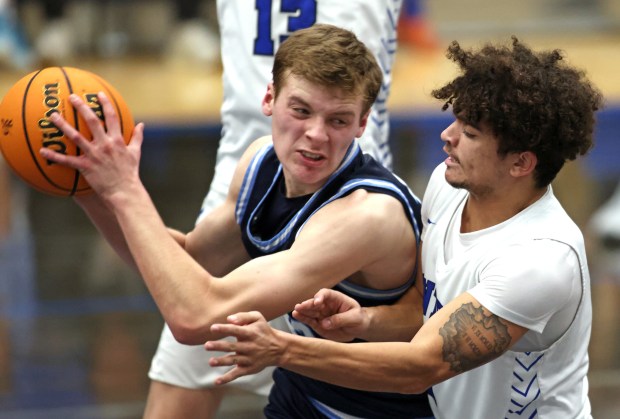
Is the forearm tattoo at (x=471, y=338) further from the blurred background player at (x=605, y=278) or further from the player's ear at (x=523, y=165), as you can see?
the blurred background player at (x=605, y=278)

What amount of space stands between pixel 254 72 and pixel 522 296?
1.68 metres

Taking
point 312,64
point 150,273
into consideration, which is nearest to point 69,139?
point 150,273

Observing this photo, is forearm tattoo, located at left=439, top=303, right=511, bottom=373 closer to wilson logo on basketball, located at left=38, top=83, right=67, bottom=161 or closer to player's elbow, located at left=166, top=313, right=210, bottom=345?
player's elbow, located at left=166, top=313, right=210, bottom=345

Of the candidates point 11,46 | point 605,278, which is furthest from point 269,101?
point 11,46

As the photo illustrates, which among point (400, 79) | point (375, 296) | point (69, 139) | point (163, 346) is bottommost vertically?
point (400, 79)

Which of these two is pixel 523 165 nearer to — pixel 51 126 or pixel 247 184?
pixel 247 184

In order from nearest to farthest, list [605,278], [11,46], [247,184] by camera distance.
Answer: [247,184]
[605,278]
[11,46]

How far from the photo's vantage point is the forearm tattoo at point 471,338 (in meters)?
3.14

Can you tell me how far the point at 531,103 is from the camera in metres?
3.19

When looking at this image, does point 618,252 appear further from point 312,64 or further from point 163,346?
point 312,64

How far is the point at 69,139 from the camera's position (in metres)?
3.40

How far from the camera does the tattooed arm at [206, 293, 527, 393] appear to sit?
2.96 m

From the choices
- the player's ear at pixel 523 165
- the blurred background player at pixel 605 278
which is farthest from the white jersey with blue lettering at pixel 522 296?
the blurred background player at pixel 605 278

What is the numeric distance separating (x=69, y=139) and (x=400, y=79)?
30.6 feet
